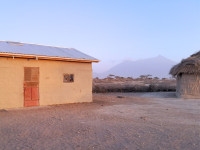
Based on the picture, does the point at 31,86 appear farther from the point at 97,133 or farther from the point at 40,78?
the point at 97,133

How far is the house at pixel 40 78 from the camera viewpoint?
9938mm

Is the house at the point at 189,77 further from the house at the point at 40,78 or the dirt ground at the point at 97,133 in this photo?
the dirt ground at the point at 97,133

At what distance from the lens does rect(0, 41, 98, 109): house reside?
994cm

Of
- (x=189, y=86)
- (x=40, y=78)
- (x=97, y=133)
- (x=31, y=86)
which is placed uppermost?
(x=40, y=78)

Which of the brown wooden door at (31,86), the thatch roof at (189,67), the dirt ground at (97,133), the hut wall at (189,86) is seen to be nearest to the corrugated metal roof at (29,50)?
the brown wooden door at (31,86)

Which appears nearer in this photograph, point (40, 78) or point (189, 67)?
point (40, 78)

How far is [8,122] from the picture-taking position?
7.24m

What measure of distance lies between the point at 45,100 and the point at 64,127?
191 inches

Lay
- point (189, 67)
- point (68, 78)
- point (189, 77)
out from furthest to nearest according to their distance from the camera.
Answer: point (189, 77) → point (189, 67) → point (68, 78)

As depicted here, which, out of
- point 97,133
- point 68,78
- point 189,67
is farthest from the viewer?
point 189,67

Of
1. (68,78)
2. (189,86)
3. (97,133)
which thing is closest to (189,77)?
(189,86)

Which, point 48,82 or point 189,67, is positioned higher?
point 189,67

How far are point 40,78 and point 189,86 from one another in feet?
36.8

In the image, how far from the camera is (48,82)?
36.7ft
